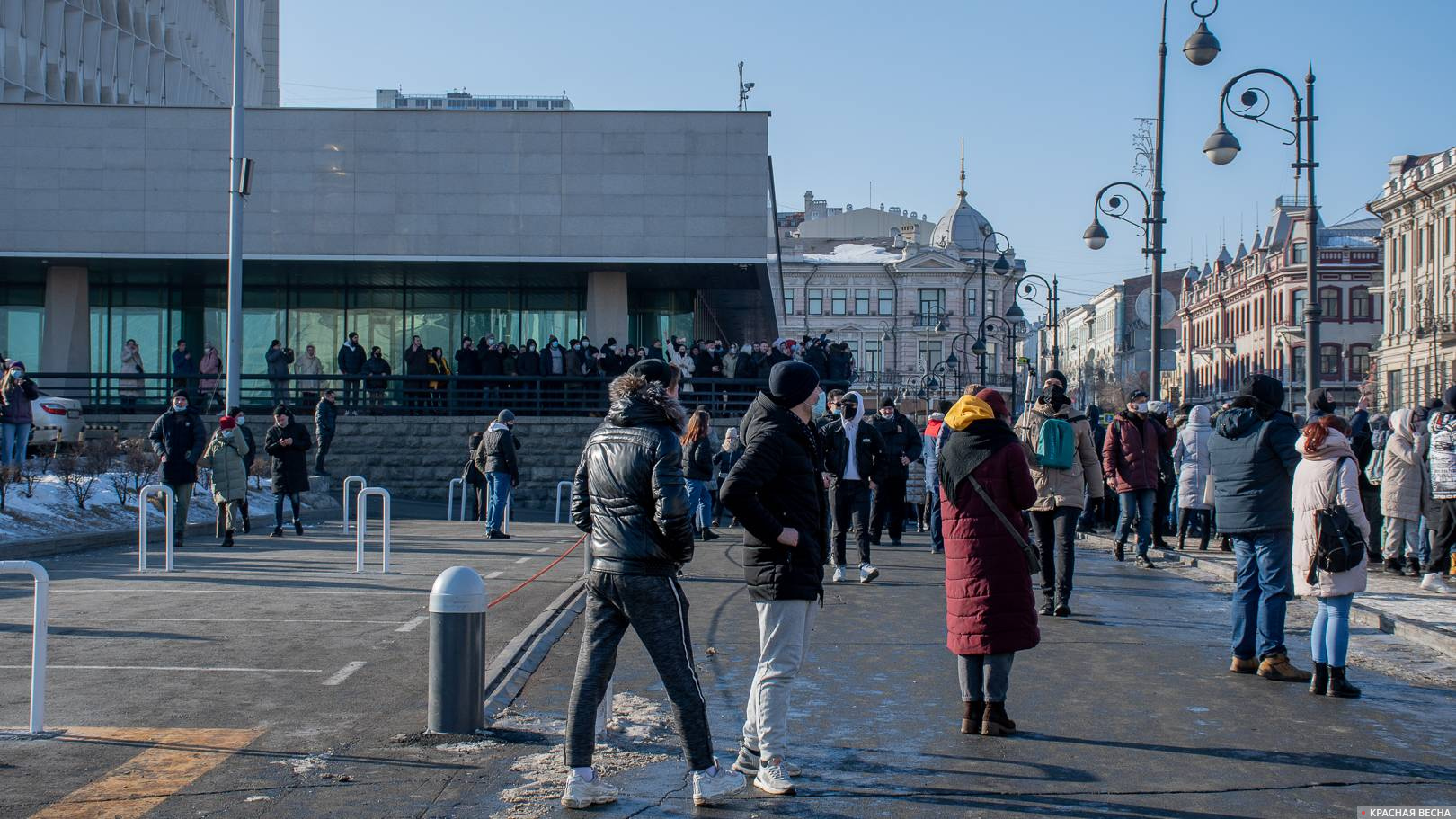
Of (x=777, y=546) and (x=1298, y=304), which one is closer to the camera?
(x=777, y=546)

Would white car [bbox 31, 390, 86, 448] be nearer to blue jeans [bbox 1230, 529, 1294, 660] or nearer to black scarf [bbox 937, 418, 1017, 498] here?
black scarf [bbox 937, 418, 1017, 498]

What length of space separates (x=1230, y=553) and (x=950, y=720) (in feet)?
36.1

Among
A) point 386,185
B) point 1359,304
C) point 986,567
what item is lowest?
point 986,567

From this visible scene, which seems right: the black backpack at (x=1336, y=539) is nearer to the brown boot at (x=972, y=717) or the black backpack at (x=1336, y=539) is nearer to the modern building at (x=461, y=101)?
the brown boot at (x=972, y=717)

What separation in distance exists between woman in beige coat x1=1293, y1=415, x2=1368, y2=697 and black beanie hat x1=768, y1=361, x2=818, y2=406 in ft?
11.6

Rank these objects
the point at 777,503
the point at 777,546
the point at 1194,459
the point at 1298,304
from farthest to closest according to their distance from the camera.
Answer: the point at 1298,304, the point at 1194,459, the point at 777,503, the point at 777,546

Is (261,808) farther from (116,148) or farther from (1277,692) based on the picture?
(116,148)

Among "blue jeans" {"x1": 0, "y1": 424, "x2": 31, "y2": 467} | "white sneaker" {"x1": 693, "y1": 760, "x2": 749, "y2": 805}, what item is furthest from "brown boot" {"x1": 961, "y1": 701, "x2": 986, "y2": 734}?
"blue jeans" {"x1": 0, "y1": 424, "x2": 31, "y2": 467}

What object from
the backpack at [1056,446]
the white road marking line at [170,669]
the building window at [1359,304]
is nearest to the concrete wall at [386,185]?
the backpack at [1056,446]

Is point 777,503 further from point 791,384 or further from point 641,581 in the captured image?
point 641,581

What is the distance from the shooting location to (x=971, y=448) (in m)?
7.31

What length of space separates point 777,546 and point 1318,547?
12.3 feet

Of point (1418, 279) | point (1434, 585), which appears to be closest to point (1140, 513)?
point (1434, 585)

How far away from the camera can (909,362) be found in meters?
108
